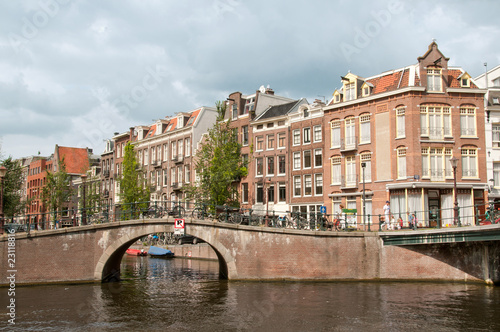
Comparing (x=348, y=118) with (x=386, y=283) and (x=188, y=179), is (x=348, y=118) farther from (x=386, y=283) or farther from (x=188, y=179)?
(x=188, y=179)

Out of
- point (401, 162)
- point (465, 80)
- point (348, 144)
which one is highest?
point (465, 80)

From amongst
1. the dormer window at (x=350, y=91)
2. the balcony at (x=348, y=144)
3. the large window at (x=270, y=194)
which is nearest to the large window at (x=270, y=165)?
the large window at (x=270, y=194)

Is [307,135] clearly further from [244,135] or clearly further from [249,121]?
[244,135]

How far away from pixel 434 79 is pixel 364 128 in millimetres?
6171

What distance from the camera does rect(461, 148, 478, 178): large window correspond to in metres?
35.9

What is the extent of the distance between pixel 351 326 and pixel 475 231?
10.6 metres

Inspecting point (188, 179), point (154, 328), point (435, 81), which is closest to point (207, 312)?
point (154, 328)

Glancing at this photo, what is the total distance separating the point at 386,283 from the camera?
27.2m

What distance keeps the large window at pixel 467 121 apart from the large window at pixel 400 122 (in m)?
4.11

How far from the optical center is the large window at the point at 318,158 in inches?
1674

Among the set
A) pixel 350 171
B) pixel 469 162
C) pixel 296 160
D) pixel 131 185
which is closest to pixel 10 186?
pixel 131 185

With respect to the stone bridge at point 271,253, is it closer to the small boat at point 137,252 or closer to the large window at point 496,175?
the large window at point 496,175

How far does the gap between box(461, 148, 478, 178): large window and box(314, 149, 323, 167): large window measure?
36.8 ft

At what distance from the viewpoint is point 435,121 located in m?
36.4
